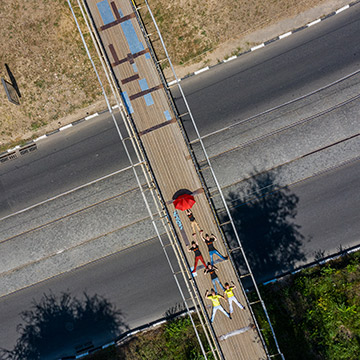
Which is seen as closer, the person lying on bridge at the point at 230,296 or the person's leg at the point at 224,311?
the person lying on bridge at the point at 230,296

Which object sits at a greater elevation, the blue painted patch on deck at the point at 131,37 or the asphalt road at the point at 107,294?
the blue painted patch on deck at the point at 131,37

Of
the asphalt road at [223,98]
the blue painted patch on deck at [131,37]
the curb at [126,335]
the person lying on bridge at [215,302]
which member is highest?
the blue painted patch on deck at [131,37]

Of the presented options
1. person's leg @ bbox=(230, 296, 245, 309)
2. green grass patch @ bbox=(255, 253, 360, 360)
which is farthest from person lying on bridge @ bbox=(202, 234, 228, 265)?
green grass patch @ bbox=(255, 253, 360, 360)

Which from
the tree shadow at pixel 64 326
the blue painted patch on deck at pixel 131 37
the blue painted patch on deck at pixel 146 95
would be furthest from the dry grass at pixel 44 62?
the tree shadow at pixel 64 326

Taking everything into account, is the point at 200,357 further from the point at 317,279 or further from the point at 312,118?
Answer: the point at 312,118

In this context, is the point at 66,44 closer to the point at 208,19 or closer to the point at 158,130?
the point at 158,130

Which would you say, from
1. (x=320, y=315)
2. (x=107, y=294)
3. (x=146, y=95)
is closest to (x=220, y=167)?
(x=146, y=95)

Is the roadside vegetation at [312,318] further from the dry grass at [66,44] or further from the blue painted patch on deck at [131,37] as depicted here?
the blue painted patch on deck at [131,37]
